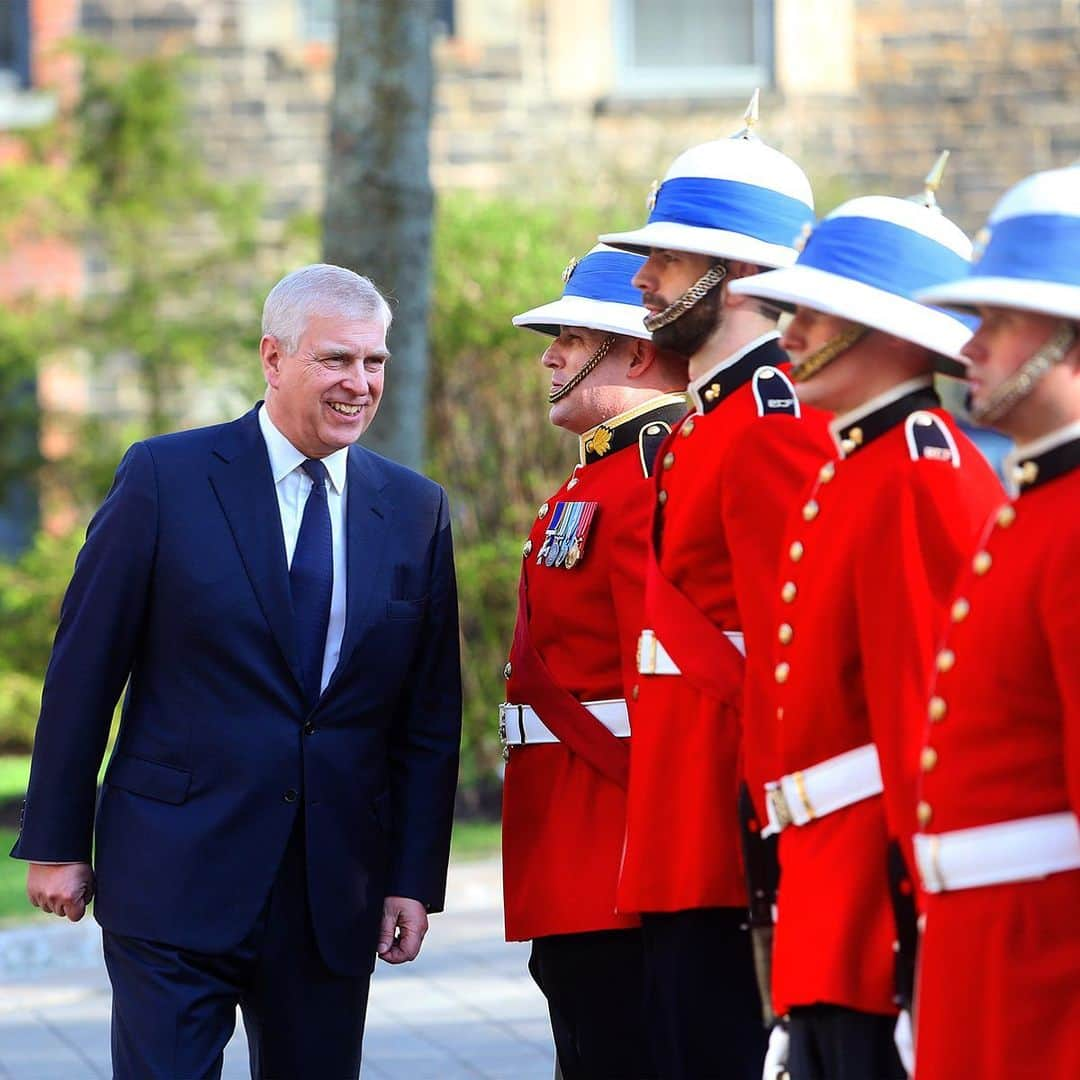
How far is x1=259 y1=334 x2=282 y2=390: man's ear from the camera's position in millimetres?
4809

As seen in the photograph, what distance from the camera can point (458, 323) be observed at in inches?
485

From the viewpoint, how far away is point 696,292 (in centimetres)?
432

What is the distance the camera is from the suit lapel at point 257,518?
4.64m

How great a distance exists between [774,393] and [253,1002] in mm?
1686

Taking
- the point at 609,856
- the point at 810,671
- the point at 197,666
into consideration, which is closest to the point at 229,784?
the point at 197,666

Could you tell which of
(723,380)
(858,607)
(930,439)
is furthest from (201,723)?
(930,439)

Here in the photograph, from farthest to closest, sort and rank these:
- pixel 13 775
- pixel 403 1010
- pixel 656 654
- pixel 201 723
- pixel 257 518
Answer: pixel 13 775, pixel 403 1010, pixel 257 518, pixel 201 723, pixel 656 654

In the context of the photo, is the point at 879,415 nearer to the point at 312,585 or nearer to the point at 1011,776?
the point at 1011,776

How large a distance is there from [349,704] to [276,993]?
0.61 meters

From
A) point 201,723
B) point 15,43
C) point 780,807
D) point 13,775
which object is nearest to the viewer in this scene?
point 780,807

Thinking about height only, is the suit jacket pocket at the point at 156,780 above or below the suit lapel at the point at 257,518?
below

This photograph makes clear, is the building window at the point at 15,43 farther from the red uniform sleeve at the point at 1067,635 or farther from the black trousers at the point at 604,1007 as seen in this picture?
the red uniform sleeve at the point at 1067,635

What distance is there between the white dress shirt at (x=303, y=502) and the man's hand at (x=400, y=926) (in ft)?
1.76

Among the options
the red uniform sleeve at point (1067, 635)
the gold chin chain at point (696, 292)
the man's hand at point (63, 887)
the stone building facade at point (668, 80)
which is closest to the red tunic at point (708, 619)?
the gold chin chain at point (696, 292)
